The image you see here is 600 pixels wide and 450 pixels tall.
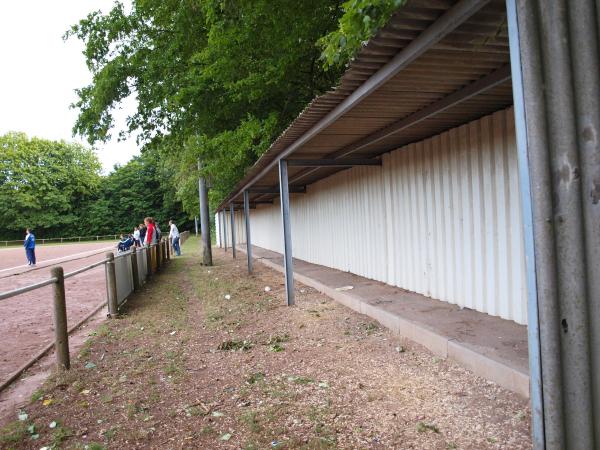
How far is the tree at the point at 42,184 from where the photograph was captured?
57.8 metres

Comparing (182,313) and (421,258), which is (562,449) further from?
(182,313)

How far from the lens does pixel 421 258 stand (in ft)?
21.5

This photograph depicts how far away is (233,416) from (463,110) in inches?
153

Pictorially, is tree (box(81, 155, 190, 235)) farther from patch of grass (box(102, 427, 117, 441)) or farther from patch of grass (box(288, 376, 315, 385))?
patch of grass (box(102, 427, 117, 441))

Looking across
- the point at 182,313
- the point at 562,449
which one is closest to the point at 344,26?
the point at 562,449

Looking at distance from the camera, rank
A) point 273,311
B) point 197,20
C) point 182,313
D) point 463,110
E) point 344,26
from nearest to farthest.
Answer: point 344,26, point 463,110, point 273,311, point 182,313, point 197,20

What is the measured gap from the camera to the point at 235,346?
5.43m

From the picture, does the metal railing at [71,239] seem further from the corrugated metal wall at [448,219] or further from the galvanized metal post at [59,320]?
the galvanized metal post at [59,320]

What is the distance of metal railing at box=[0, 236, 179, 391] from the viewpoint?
4.66 m

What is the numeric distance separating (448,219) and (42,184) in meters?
68.3

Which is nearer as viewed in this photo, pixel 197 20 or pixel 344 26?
pixel 344 26

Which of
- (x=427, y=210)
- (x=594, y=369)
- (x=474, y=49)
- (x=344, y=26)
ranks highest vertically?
(x=344, y=26)

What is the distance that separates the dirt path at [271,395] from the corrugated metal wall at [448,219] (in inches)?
48.4

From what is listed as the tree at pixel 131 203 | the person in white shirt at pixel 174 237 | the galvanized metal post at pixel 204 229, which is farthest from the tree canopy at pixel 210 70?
the tree at pixel 131 203
